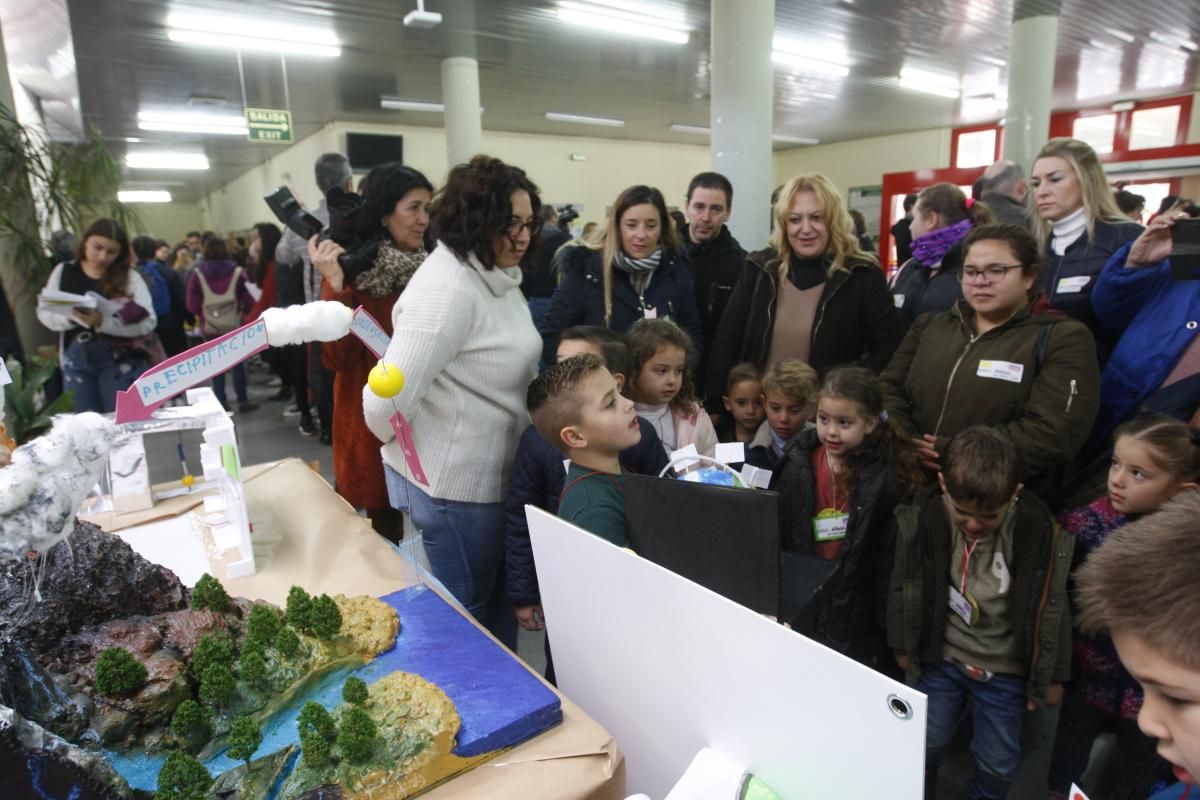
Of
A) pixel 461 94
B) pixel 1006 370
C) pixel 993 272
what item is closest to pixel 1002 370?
pixel 1006 370

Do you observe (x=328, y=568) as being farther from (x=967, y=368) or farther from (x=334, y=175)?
(x=334, y=175)

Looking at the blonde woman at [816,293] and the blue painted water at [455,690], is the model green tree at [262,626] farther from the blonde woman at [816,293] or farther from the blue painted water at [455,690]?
the blonde woman at [816,293]

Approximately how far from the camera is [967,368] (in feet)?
6.04

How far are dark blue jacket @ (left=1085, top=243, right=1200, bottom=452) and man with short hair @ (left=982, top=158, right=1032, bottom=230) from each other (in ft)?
2.94

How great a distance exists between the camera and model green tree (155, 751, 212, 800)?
72cm

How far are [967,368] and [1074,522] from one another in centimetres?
44

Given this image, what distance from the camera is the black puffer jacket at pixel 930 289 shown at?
235 cm

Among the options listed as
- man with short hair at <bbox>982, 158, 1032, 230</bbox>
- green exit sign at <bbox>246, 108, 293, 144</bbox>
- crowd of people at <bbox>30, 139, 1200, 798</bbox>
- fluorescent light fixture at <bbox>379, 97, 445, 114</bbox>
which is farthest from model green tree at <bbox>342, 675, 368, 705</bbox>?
fluorescent light fixture at <bbox>379, 97, 445, 114</bbox>

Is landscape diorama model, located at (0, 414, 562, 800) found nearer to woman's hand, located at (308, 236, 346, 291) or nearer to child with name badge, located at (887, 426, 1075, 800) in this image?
woman's hand, located at (308, 236, 346, 291)

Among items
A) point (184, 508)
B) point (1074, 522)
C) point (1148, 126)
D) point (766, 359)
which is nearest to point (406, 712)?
point (184, 508)

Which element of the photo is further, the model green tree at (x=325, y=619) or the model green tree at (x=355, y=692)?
the model green tree at (x=325, y=619)

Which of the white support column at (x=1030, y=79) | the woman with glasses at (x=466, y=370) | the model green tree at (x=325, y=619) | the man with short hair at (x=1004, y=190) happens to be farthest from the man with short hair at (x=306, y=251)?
the white support column at (x=1030, y=79)

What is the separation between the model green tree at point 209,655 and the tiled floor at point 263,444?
997 mm

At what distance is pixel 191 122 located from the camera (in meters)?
9.50
